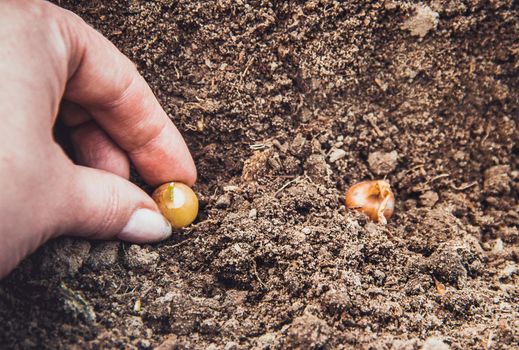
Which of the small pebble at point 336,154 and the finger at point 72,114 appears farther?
the small pebble at point 336,154

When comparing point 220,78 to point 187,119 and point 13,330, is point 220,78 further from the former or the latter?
point 13,330

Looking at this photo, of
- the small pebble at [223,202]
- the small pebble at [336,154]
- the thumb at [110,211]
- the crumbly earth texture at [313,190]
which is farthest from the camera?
the small pebble at [336,154]

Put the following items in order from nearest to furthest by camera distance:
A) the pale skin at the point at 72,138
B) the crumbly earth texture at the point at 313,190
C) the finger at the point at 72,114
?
the pale skin at the point at 72,138
the crumbly earth texture at the point at 313,190
the finger at the point at 72,114

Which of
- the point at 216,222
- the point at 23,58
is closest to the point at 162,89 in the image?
the point at 216,222

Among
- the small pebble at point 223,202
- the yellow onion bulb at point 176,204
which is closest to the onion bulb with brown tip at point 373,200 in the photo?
the small pebble at point 223,202

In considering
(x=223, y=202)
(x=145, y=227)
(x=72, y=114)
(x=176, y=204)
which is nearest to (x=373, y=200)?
(x=223, y=202)

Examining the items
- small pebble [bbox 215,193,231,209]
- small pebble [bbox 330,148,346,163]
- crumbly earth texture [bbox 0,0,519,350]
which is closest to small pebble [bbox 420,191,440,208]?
crumbly earth texture [bbox 0,0,519,350]

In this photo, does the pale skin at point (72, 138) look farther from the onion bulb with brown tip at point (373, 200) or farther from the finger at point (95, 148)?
the onion bulb with brown tip at point (373, 200)

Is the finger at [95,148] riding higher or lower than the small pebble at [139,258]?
higher
